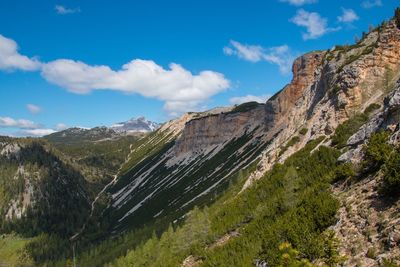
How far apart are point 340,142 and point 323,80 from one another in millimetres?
40716

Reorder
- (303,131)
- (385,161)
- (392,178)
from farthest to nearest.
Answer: (303,131) < (385,161) < (392,178)

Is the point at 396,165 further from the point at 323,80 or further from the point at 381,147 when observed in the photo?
the point at 323,80

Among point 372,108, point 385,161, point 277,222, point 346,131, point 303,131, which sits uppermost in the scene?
point 303,131

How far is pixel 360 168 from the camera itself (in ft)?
113

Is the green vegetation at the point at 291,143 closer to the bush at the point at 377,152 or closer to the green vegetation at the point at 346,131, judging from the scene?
the green vegetation at the point at 346,131

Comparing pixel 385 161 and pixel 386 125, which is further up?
pixel 386 125

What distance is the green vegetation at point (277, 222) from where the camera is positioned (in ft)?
97.8

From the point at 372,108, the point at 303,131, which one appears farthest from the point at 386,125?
the point at 303,131

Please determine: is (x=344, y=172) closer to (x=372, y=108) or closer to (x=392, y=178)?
(x=392, y=178)

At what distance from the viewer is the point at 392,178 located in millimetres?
25766

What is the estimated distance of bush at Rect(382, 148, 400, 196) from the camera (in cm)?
2575

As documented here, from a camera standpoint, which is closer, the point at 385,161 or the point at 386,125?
the point at 385,161

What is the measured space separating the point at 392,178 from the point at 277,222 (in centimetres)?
1592

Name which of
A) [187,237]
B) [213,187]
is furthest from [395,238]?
[213,187]
